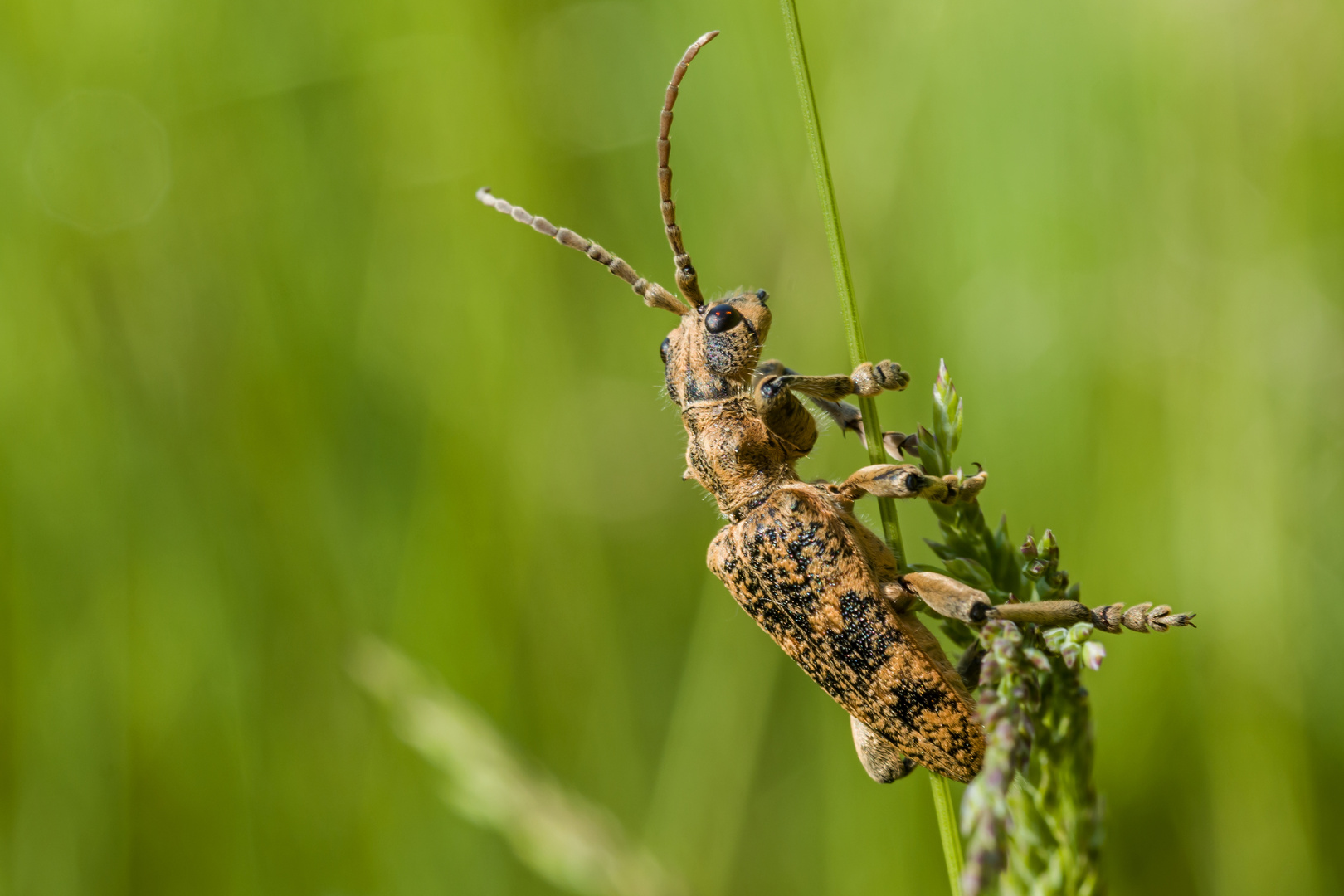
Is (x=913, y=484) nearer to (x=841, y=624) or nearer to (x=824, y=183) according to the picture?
(x=841, y=624)

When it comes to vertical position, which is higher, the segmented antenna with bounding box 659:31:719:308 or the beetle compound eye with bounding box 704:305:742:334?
the segmented antenna with bounding box 659:31:719:308

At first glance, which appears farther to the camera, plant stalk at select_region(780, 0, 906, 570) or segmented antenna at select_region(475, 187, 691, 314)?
segmented antenna at select_region(475, 187, 691, 314)

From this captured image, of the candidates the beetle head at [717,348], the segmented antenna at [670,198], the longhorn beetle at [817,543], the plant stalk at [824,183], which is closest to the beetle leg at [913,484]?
the longhorn beetle at [817,543]

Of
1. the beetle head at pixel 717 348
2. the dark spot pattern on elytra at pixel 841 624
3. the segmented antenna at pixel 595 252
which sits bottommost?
the dark spot pattern on elytra at pixel 841 624

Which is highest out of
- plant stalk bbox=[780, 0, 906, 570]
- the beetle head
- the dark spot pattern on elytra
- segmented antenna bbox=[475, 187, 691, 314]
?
segmented antenna bbox=[475, 187, 691, 314]

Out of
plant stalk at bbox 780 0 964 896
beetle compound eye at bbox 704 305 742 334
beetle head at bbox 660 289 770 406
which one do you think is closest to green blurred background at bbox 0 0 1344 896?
beetle head at bbox 660 289 770 406

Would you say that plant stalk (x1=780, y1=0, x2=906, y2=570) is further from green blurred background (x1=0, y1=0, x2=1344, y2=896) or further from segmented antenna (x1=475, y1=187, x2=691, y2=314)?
green blurred background (x1=0, y1=0, x2=1344, y2=896)

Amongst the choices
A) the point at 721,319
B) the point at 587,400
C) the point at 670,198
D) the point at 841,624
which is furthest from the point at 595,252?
the point at 587,400

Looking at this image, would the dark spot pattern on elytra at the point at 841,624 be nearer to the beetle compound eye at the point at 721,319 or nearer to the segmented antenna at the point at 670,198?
the beetle compound eye at the point at 721,319
